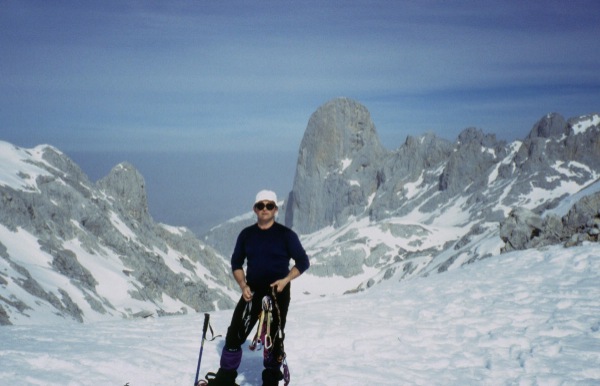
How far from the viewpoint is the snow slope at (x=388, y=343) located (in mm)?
10922

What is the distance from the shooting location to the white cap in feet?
32.9

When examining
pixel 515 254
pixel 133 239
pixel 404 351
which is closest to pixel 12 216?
pixel 133 239

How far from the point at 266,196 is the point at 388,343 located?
620 cm

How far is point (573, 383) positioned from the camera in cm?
1052

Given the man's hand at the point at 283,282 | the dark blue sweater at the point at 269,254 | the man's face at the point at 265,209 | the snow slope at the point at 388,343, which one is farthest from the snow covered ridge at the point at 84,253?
the man's face at the point at 265,209

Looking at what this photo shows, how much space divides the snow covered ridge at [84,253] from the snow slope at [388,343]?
23.9 m

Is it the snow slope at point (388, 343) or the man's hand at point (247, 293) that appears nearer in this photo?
the man's hand at point (247, 293)

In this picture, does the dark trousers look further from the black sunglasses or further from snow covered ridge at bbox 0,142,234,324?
snow covered ridge at bbox 0,142,234,324

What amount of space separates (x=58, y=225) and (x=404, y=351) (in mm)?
88017

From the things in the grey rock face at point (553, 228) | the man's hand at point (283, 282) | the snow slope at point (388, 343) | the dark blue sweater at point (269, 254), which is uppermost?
the grey rock face at point (553, 228)

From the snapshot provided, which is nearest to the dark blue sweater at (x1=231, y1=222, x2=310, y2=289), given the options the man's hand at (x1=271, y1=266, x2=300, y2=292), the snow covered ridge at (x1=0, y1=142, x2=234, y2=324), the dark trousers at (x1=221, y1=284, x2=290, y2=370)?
the man's hand at (x1=271, y1=266, x2=300, y2=292)

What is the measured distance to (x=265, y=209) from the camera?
1000cm

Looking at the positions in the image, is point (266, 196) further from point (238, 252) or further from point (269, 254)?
point (238, 252)

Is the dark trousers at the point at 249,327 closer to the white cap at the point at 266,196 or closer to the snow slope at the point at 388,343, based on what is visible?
the snow slope at the point at 388,343
